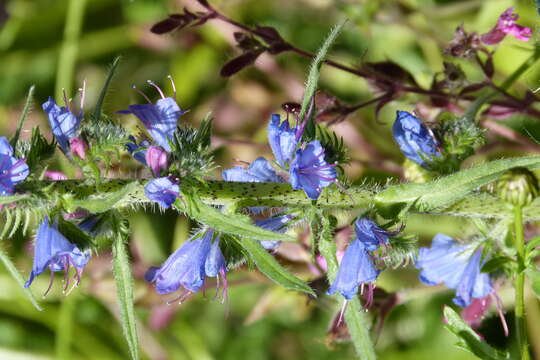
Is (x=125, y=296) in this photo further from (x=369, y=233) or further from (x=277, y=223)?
(x=369, y=233)

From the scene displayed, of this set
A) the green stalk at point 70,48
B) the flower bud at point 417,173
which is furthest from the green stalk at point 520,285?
the green stalk at point 70,48

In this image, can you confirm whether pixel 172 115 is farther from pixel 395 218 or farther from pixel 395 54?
pixel 395 54

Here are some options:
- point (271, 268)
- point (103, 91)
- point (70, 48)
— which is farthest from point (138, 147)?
point (70, 48)

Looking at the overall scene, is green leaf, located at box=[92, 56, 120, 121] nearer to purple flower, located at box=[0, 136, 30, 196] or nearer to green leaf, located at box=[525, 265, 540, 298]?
purple flower, located at box=[0, 136, 30, 196]

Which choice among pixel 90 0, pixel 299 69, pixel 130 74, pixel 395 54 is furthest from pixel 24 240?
pixel 395 54

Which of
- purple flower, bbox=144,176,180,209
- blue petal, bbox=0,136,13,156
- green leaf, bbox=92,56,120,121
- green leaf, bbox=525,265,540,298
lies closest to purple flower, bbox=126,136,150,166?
green leaf, bbox=92,56,120,121
